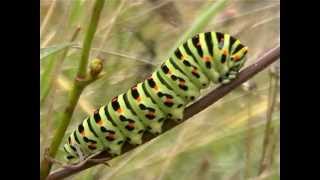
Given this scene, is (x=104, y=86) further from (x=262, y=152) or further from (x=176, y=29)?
(x=262, y=152)

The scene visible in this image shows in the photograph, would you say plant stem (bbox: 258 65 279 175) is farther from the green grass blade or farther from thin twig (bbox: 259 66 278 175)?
the green grass blade

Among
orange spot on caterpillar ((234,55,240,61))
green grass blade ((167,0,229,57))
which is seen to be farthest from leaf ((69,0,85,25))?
orange spot on caterpillar ((234,55,240,61))

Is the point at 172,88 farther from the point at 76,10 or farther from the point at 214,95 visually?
the point at 76,10

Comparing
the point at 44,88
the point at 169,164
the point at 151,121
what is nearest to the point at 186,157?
the point at 169,164

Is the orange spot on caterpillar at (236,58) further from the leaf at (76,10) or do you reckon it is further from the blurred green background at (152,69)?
the leaf at (76,10)

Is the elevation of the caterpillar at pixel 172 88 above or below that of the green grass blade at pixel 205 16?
below

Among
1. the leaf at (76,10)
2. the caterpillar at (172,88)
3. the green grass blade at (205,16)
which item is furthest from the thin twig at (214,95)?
the leaf at (76,10)

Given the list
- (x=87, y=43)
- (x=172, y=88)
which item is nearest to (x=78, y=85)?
(x=87, y=43)
